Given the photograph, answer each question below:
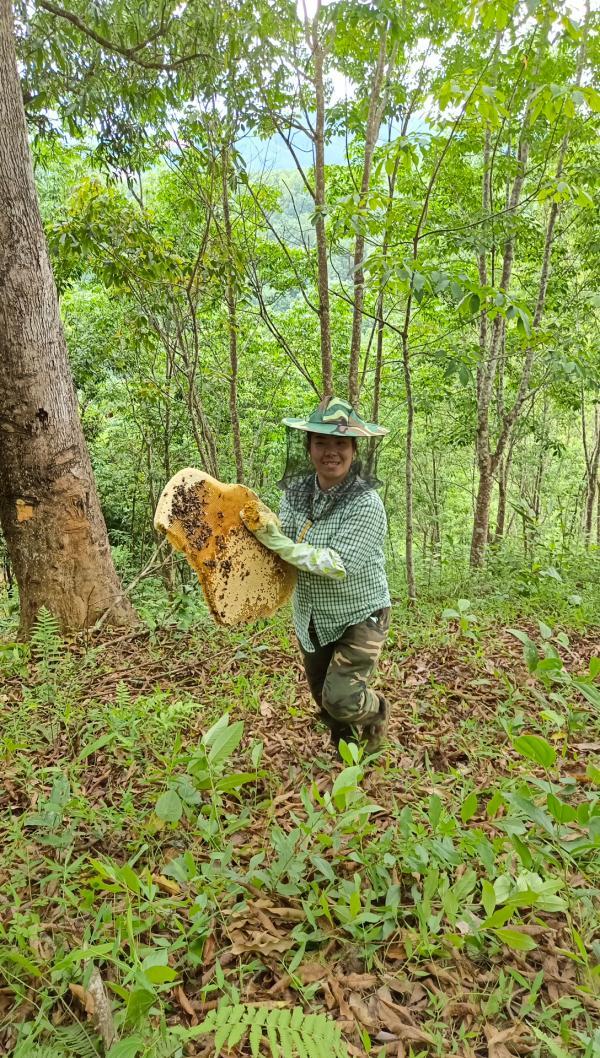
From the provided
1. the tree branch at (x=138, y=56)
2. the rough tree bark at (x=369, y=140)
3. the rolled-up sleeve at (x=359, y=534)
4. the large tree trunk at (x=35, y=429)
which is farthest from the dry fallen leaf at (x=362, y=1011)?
the tree branch at (x=138, y=56)

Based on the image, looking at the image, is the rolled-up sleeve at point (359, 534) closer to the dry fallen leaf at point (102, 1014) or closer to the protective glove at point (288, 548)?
the protective glove at point (288, 548)

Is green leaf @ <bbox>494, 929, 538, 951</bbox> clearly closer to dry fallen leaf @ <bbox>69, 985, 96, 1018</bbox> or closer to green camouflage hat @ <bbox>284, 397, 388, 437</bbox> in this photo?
dry fallen leaf @ <bbox>69, 985, 96, 1018</bbox>

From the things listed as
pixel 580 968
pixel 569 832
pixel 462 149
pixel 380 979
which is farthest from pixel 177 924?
pixel 462 149

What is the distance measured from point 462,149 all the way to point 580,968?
8.48 m

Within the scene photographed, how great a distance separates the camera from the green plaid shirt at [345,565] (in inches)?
119

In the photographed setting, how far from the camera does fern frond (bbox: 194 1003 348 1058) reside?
154 centimetres

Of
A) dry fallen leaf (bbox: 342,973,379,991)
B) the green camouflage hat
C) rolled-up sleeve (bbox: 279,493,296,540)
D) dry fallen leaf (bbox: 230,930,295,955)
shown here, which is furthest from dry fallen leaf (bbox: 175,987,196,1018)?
the green camouflage hat

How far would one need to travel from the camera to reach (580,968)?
2062 millimetres

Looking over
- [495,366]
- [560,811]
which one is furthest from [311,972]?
[495,366]

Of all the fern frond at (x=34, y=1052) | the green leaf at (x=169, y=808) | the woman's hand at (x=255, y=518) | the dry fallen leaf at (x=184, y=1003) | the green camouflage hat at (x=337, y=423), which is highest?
the green camouflage hat at (x=337, y=423)

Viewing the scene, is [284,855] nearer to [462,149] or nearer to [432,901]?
[432,901]

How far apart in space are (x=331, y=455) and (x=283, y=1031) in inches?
88.6

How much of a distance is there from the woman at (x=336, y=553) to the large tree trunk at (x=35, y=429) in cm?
199

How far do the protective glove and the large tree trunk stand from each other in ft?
6.72
